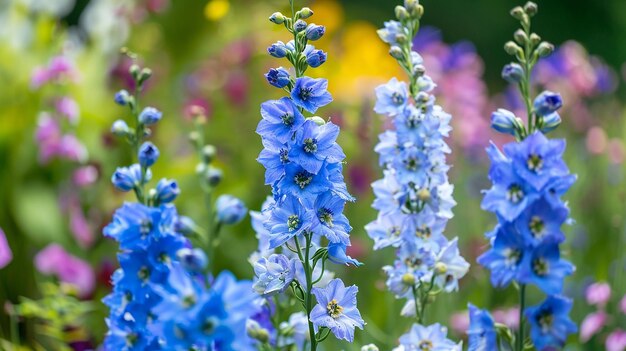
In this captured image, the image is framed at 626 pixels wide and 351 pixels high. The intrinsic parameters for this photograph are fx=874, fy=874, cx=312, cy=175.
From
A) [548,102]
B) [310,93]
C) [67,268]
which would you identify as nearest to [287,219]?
[310,93]

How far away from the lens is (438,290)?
2.06m

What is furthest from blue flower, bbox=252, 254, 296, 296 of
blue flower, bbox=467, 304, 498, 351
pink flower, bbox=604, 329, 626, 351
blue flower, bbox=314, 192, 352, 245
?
pink flower, bbox=604, 329, 626, 351

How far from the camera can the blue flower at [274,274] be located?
5.64ft

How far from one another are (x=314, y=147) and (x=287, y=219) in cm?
15

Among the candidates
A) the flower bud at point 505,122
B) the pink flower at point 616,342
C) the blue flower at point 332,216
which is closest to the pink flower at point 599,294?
the pink flower at point 616,342

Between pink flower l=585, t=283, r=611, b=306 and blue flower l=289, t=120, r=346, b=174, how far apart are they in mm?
1636

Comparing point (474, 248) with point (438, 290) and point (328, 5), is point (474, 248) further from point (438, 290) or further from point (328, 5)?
point (328, 5)

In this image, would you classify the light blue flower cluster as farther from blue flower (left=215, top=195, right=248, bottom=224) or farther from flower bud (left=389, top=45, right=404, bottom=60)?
flower bud (left=389, top=45, right=404, bottom=60)

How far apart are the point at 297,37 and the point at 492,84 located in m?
7.76

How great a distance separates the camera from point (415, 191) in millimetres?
1994

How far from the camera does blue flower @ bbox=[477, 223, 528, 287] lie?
1727 millimetres

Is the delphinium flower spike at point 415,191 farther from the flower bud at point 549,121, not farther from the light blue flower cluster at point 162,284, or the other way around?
the light blue flower cluster at point 162,284

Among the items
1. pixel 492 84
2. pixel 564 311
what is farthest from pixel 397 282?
pixel 492 84

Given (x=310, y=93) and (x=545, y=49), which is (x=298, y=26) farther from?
(x=545, y=49)
